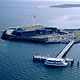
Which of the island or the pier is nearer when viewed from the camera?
the pier

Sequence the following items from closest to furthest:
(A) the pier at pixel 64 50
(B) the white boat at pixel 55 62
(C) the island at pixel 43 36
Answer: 1. (B) the white boat at pixel 55 62
2. (A) the pier at pixel 64 50
3. (C) the island at pixel 43 36

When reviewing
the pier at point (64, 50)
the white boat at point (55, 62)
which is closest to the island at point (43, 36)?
the pier at point (64, 50)

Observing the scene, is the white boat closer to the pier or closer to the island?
the pier

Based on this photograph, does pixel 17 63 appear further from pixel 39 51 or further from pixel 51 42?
pixel 51 42

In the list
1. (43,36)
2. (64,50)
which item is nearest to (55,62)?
(64,50)

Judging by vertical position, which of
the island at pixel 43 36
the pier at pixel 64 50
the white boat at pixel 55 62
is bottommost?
the white boat at pixel 55 62

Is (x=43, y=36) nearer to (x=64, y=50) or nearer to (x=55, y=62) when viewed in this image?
(x=64, y=50)

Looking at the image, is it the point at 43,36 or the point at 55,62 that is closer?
the point at 55,62

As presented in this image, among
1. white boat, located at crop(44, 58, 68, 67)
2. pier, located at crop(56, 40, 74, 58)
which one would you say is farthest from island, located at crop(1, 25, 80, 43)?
white boat, located at crop(44, 58, 68, 67)

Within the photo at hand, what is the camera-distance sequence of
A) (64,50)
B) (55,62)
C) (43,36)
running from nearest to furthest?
(55,62)
(64,50)
(43,36)

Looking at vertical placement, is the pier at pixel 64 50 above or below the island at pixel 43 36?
below

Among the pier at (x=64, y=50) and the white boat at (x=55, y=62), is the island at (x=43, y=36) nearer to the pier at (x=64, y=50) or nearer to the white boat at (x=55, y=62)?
the pier at (x=64, y=50)

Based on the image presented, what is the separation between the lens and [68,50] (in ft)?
207

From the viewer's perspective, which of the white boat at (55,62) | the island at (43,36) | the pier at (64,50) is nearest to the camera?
the white boat at (55,62)
